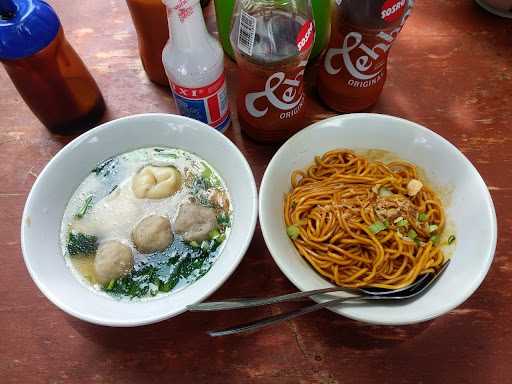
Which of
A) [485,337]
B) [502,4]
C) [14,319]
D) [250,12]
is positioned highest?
[250,12]

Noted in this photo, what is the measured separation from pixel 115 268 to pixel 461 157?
2.29ft

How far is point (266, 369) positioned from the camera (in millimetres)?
790

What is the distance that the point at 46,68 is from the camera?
898 millimetres

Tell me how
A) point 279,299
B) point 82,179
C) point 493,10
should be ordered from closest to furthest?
point 279,299 < point 82,179 < point 493,10

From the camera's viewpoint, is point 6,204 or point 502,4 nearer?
point 6,204

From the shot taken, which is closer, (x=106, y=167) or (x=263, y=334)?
(x=263, y=334)

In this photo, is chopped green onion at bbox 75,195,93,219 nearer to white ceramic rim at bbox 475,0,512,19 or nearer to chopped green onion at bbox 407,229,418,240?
chopped green onion at bbox 407,229,418,240

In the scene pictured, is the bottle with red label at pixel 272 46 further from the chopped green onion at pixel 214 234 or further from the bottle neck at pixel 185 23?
the chopped green onion at pixel 214 234

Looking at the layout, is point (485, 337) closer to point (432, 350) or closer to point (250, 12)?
point (432, 350)

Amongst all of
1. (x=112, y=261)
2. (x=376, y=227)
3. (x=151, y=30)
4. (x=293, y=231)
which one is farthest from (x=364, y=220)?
Result: (x=151, y=30)

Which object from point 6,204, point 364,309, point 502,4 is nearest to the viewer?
point 364,309

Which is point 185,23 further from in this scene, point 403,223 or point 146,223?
point 403,223

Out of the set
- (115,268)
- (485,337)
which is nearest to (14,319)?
(115,268)

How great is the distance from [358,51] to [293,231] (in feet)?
1.34
